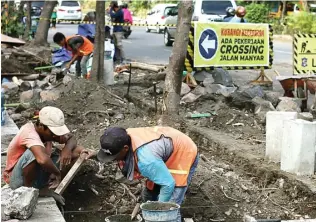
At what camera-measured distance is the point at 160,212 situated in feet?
15.8

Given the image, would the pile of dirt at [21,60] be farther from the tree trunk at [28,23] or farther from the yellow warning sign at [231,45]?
the tree trunk at [28,23]

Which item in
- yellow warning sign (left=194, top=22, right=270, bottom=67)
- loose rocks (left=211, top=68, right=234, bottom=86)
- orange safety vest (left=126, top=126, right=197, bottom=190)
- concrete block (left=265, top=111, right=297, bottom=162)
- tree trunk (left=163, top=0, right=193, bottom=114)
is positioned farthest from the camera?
loose rocks (left=211, top=68, right=234, bottom=86)

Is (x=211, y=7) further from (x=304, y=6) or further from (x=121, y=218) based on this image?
(x=121, y=218)

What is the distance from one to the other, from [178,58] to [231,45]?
4.28 meters

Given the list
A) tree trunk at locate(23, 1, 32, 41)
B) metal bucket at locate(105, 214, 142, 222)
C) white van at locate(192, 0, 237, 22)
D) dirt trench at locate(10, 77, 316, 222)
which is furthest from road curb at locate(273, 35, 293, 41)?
metal bucket at locate(105, 214, 142, 222)

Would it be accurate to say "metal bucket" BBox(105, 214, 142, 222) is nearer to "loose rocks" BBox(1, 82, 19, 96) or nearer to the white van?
"loose rocks" BBox(1, 82, 19, 96)

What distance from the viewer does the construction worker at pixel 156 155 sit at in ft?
16.6

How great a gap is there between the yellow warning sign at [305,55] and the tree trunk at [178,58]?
166 inches

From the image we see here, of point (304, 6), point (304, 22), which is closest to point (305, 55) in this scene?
point (304, 22)

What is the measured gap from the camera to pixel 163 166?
5.05 meters

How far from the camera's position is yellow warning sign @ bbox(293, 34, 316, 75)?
12656 mm

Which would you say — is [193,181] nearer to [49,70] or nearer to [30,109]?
[30,109]

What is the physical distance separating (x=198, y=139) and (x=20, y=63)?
8.36m

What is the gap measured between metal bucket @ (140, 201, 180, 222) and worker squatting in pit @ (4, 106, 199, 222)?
0.12 meters
